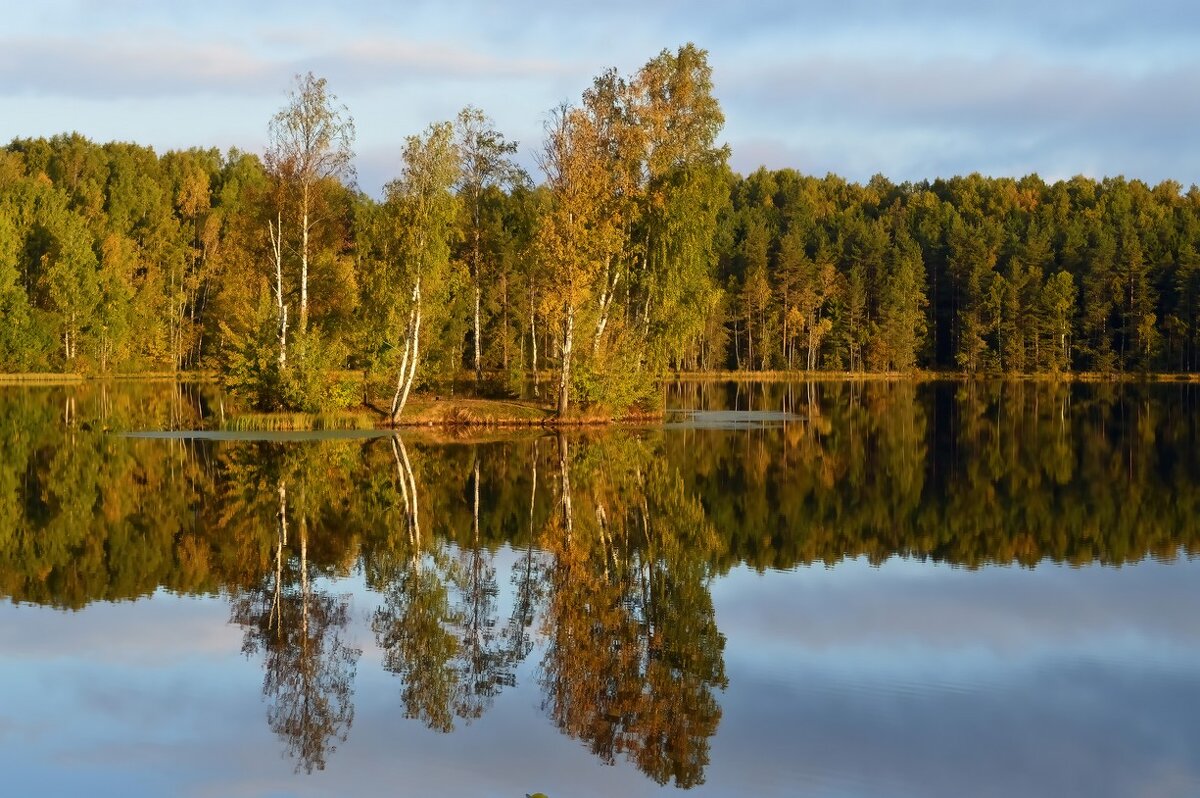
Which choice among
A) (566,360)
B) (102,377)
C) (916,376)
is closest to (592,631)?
(566,360)

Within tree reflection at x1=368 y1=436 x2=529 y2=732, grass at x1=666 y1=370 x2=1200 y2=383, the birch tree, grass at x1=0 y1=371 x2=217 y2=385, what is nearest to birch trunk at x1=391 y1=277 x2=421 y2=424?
the birch tree

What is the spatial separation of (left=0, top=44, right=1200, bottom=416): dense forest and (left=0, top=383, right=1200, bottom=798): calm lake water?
14876 millimetres

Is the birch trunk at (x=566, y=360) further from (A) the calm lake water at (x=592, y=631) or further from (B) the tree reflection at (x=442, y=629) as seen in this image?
(B) the tree reflection at (x=442, y=629)

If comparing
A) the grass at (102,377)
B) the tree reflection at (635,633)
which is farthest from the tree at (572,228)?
the grass at (102,377)

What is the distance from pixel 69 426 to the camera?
45.7 m

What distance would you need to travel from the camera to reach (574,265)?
148 ft

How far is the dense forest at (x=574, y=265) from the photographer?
45.8 m

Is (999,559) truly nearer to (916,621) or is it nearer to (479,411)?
(916,621)

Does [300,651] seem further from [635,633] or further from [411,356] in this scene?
[411,356]

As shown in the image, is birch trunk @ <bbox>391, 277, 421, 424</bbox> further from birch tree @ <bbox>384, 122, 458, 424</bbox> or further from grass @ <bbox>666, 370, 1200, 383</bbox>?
grass @ <bbox>666, 370, 1200, 383</bbox>

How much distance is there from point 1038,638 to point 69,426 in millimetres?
39776

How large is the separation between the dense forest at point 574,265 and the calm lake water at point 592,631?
1488cm

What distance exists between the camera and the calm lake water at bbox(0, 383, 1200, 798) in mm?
11070

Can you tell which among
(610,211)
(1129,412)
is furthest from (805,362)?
(610,211)
